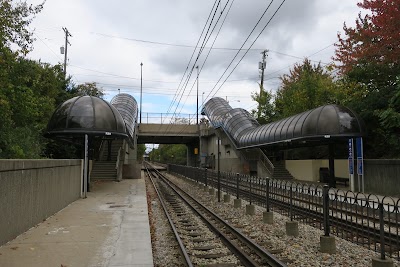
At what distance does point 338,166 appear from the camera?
2655cm

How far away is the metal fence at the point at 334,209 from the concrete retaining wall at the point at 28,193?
22.4ft

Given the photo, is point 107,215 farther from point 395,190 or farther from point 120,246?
point 395,190

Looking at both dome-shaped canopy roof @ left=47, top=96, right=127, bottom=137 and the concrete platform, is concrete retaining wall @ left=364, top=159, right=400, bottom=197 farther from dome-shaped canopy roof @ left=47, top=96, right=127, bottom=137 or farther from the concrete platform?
dome-shaped canopy roof @ left=47, top=96, right=127, bottom=137

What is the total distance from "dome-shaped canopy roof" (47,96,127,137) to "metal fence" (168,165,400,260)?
24.4ft

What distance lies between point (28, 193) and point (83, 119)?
38.2 feet

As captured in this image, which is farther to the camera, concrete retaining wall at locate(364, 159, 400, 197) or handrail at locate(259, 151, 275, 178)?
handrail at locate(259, 151, 275, 178)

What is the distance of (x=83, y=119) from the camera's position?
2038 cm

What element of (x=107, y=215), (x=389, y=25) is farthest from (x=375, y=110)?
(x=107, y=215)

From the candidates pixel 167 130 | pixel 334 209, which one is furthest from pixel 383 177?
pixel 167 130

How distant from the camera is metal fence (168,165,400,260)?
7.55m

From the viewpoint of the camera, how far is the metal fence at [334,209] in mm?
7555

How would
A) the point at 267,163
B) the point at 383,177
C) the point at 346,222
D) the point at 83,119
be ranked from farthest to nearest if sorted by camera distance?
1. the point at 267,163
2. the point at 83,119
3. the point at 383,177
4. the point at 346,222

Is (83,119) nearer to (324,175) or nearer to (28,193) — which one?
(28,193)

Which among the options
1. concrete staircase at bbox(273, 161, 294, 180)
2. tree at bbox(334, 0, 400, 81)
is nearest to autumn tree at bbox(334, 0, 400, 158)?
tree at bbox(334, 0, 400, 81)
